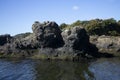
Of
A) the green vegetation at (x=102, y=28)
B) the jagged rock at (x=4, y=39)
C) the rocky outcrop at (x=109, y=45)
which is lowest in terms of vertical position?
the rocky outcrop at (x=109, y=45)

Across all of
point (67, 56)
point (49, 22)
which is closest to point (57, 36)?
point (49, 22)

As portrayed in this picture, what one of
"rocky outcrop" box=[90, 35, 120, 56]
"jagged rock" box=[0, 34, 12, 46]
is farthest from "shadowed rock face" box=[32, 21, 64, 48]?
"jagged rock" box=[0, 34, 12, 46]

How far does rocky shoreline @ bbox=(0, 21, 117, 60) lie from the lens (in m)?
77.5

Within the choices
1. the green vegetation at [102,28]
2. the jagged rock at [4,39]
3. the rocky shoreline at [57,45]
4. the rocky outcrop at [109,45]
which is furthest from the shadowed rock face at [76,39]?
the green vegetation at [102,28]

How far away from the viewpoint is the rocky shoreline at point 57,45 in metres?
77.5

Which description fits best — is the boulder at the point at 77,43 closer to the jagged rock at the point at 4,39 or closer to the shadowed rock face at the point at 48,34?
the shadowed rock face at the point at 48,34

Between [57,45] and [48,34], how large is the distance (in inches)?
206

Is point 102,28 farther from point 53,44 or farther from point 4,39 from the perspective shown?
point 4,39

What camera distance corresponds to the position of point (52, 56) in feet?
257

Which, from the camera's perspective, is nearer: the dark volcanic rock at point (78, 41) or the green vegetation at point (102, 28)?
the dark volcanic rock at point (78, 41)

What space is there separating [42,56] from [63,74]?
30.2m

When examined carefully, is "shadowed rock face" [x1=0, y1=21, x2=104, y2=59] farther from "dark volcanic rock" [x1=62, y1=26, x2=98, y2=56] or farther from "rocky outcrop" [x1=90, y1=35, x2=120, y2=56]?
"rocky outcrop" [x1=90, y1=35, x2=120, y2=56]

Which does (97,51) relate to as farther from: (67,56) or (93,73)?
(93,73)

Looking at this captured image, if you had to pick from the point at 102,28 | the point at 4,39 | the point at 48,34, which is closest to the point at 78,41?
the point at 48,34
